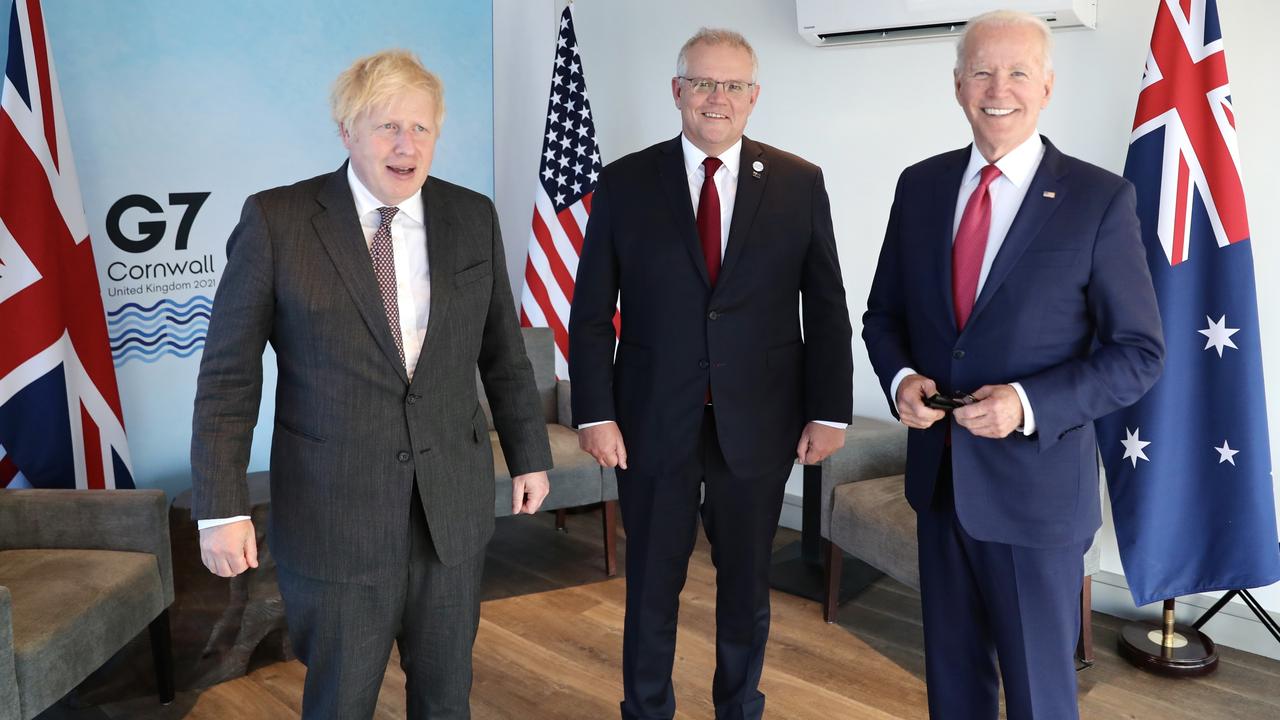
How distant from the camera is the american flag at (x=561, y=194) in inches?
186

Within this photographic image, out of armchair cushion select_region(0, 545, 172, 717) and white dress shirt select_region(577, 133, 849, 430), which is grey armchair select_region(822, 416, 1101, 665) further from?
armchair cushion select_region(0, 545, 172, 717)

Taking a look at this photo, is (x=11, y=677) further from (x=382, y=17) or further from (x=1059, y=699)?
(x=382, y=17)

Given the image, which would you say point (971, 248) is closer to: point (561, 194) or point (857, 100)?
point (857, 100)

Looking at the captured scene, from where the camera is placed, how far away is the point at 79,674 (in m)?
2.42

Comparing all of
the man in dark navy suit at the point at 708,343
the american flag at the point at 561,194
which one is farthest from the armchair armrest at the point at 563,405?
the man in dark navy suit at the point at 708,343

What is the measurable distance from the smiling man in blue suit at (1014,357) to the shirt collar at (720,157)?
433 millimetres

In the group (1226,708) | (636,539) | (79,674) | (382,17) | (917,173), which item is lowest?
(1226,708)

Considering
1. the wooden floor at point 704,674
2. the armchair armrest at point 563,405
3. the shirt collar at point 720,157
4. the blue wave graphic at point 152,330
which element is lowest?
the wooden floor at point 704,674

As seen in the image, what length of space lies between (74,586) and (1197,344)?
328cm

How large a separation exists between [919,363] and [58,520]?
245 cm

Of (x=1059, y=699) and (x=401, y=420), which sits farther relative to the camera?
(x=1059, y=699)

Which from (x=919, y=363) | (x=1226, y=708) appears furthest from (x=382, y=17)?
(x=1226, y=708)

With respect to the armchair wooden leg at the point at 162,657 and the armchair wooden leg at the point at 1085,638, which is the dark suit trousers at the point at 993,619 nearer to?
the armchair wooden leg at the point at 1085,638

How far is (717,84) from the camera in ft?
7.18
